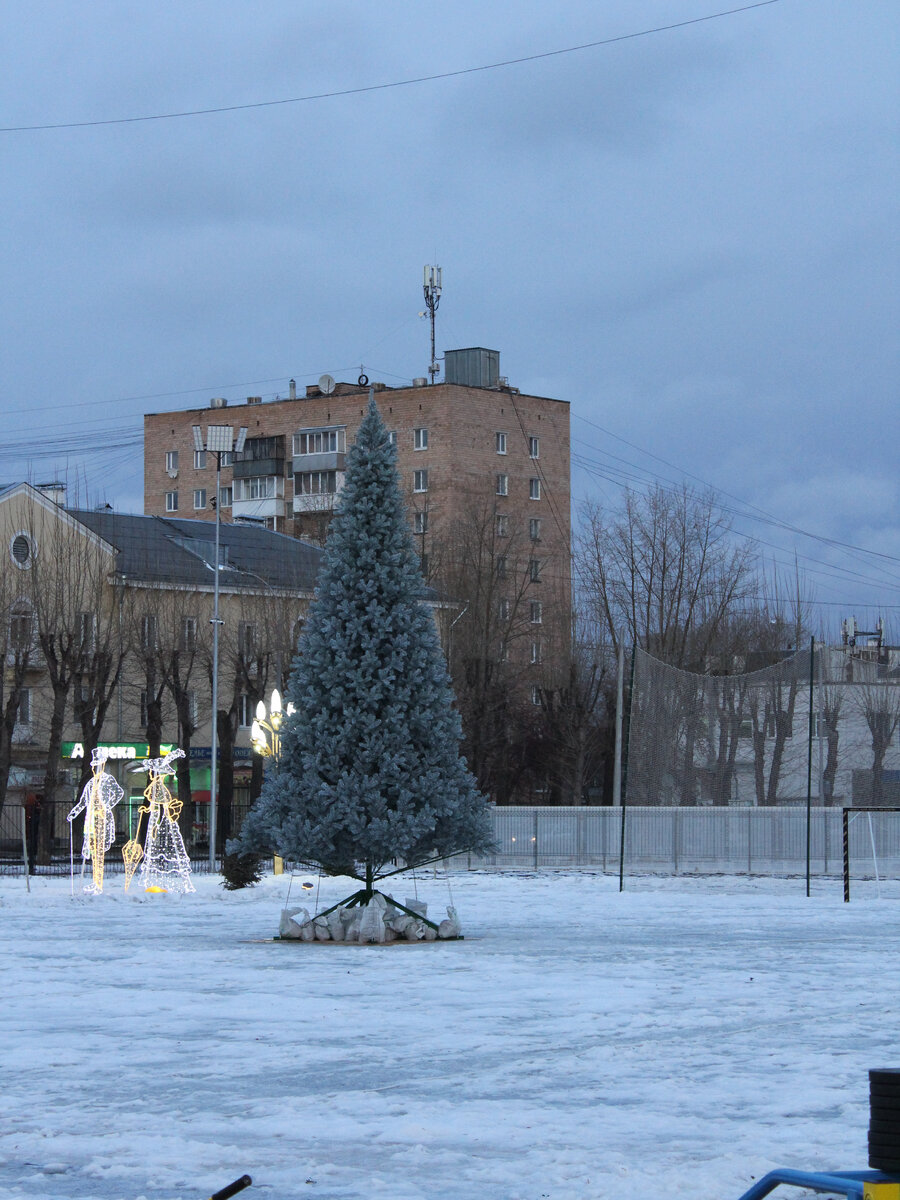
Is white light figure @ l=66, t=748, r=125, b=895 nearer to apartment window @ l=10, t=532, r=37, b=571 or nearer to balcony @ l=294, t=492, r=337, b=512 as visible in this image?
apartment window @ l=10, t=532, r=37, b=571

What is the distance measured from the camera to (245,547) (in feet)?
212

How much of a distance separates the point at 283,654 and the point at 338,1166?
147ft

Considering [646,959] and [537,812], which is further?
[537,812]

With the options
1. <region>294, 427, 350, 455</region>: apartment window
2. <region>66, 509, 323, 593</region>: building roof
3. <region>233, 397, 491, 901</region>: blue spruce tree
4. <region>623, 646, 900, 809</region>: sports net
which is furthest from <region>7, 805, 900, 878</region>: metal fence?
<region>294, 427, 350, 455</region>: apartment window

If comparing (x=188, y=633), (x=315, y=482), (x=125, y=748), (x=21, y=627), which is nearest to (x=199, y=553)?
(x=188, y=633)

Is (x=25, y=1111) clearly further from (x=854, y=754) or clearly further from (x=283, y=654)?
(x=283, y=654)

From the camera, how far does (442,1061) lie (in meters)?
11.6

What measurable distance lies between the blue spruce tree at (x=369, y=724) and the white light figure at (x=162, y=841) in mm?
7762

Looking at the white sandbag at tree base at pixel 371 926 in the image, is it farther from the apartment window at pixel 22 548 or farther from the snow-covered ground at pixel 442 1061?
the apartment window at pixel 22 548

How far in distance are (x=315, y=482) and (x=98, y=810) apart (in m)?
59.7

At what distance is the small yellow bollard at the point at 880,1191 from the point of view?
605 centimetres

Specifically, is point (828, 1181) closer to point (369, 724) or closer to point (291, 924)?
point (369, 724)

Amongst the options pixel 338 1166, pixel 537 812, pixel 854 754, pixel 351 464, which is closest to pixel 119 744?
pixel 537 812

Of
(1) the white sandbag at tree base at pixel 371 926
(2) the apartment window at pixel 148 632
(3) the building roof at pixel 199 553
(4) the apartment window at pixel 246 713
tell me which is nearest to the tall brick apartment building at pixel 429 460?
(3) the building roof at pixel 199 553
